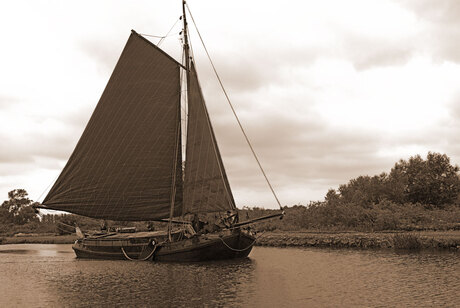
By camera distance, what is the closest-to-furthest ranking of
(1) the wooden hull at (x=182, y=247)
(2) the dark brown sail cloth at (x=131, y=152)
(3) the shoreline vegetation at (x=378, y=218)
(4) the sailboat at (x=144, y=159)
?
(1) the wooden hull at (x=182, y=247) → (4) the sailboat at (x=144, y=159) → (2) the dark brown sail cloth at (x=131, y=152) → (3) the shoreline vegetation at (x=378, y=218)

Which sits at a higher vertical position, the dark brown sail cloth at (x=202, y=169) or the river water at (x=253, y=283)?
the dark brown sail cloth at (x=202, y=169)

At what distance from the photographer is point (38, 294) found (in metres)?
22.4

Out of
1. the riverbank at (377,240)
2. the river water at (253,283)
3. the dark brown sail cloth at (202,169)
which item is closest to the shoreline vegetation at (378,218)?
the riverbank at (377,240)

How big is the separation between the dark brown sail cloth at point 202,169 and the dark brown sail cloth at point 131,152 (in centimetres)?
179

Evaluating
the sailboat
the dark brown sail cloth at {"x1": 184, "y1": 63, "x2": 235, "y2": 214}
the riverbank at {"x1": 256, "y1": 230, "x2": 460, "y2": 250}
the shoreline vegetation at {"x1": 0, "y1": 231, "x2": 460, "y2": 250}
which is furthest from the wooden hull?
the riverbank at {"x1": 256, "y1": 230, "x2": 460, "y2": 250}

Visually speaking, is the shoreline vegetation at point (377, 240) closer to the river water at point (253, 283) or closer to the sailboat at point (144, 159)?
the river water at point (253, 283)

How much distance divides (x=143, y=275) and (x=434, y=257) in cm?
2146

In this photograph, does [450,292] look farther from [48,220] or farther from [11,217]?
[11,217]

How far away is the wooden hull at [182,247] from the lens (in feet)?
111

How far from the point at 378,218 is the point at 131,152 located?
3081 cm

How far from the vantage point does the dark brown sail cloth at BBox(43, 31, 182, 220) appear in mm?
36656

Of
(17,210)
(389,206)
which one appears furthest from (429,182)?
(17,210)

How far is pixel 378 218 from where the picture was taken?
4988cm

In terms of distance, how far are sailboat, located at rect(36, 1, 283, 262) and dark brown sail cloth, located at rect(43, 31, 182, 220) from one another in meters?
0.09
